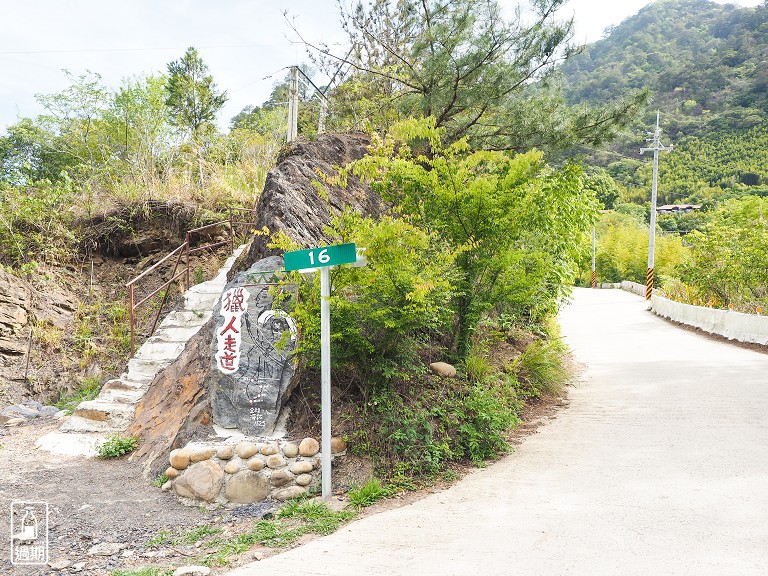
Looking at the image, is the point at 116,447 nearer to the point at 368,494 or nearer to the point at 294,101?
the point at 368,494

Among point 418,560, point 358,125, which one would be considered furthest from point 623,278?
point 418,560

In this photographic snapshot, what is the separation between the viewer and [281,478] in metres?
4.80

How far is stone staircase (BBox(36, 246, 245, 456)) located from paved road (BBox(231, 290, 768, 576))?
4167mm

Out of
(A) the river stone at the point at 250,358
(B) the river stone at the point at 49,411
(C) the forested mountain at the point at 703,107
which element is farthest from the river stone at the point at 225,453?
(C) the forested mountain at the point at 703,107

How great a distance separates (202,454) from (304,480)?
0.98 m

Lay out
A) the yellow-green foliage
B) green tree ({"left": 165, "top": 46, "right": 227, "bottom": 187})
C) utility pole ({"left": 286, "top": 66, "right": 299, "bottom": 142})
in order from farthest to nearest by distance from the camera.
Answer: the yellow-green foliage < green tree ({"left": 165, "top": 46, "right": 227, "bottom": 187}) < utility pole ({"left": 286, "top": 66, "right": 299, "bottom": 142})

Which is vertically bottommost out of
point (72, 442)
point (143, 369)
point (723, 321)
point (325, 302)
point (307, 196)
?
point (72, 442)

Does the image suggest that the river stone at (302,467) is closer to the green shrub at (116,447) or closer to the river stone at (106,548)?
the river stone at (106,548)

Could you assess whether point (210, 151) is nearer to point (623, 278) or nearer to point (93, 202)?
point (93, 202)

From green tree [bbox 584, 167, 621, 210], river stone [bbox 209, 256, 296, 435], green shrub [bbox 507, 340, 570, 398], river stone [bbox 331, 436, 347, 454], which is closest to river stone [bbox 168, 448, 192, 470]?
river stone [bbox 209, 256, 296, 435]

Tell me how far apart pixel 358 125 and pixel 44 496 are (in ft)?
31.3

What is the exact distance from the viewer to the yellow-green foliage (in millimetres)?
30314

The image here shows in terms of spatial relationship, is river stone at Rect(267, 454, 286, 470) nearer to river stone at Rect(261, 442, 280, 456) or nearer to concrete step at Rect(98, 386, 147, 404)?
river stone at Rect(261, 442, 280, 456)

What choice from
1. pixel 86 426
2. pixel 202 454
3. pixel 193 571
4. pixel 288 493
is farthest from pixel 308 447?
pixel 86 426
